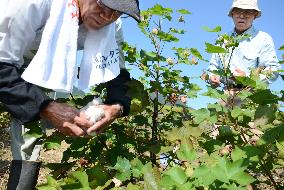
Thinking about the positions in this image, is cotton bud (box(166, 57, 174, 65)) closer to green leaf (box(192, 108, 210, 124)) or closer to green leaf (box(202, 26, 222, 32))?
green leaf (box(202, 26, 222, 32))

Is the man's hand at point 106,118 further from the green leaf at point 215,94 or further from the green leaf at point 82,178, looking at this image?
the green leaf at point 215,94

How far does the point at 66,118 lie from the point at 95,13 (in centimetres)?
54

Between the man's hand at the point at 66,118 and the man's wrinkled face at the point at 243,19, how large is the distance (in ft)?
7.33

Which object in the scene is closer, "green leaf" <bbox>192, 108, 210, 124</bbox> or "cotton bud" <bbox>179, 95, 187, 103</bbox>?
"green leaf" <bbox>192, 108, 210, 124</bbox>

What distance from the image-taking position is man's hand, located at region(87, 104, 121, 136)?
6.35 feet

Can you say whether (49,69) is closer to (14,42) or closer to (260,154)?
(14,42)

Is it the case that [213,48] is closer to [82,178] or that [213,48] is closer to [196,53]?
[196,53]

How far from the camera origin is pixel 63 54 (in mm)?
1968

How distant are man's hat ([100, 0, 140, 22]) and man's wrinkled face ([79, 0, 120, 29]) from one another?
7cm

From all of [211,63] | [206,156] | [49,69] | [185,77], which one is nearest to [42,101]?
[49,69]

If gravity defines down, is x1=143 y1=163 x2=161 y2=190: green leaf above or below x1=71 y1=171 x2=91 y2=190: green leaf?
above

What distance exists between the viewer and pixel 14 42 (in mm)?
1778

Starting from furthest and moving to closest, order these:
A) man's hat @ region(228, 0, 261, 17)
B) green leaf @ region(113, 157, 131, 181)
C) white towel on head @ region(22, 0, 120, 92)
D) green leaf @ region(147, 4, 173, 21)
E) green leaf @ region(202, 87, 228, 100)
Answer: man's hat @ region(228, 0, 261, 17) < green leaf @ region(147, 4, 173, 21) < green leaf @ region(202, 87, 228, 100) < white towel on head @ region(22, 0, 120, 92) < green leaf @ region(113, 157, 131, 181)

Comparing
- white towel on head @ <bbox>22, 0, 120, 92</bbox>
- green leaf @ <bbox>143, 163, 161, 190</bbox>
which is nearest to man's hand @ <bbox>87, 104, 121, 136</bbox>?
white towel on head @ <bbox>22, 0, 120, 92</bbox>
